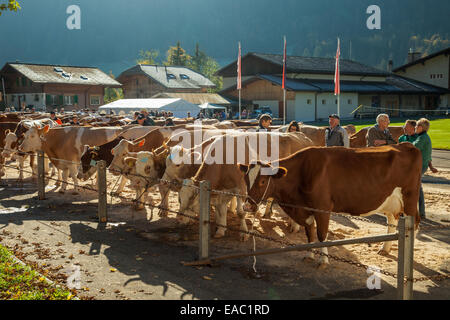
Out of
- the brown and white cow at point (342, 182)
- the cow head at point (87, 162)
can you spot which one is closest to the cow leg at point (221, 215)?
the brown and white cow at point (342, 182)

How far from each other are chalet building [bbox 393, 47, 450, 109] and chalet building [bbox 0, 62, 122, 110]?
45075 millimetres

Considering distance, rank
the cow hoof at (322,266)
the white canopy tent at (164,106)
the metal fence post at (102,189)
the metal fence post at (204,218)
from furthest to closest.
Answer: the white canopy tent at (164,106)
the metal fence post at (102,189)
the metal fence post at (204,218)
the cow hoof at (322,266)

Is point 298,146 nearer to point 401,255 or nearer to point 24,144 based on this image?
point 401,255

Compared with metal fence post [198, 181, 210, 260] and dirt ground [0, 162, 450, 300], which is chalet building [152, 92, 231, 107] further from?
metal fence post [198, 181, 210, 260]

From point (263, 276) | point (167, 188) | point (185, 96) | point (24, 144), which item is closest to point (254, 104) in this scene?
point (185, 96)

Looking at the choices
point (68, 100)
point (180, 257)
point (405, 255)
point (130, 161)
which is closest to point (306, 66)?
point (68, 100)

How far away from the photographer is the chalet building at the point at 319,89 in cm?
5525

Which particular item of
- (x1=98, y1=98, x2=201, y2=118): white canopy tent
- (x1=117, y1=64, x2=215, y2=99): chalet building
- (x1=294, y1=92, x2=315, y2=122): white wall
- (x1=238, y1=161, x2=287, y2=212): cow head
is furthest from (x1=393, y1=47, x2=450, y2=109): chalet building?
(x1=238, y1=161, x2=287, y2=212): cow head

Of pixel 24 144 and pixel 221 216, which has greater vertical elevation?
pixel 24 144

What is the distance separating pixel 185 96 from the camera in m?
60.2

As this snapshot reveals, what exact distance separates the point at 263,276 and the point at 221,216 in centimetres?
231

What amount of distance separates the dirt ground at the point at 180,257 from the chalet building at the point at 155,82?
60.2 meters

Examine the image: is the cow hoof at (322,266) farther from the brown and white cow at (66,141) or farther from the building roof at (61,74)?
the building roof at (61,74)

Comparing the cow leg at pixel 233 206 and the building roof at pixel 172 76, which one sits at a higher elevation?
the building roof at pixel 172 76
